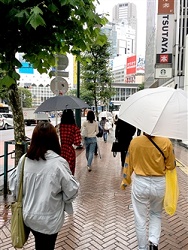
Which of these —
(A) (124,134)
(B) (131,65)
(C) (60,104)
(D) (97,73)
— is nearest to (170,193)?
(C) (60,104)

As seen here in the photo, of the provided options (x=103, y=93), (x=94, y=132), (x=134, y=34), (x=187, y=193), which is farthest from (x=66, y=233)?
(x=134, y=34)

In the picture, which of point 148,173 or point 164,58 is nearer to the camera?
point 148,173

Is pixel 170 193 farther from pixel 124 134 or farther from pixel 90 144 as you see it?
pixel 90 144

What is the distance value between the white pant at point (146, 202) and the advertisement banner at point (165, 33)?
15456 millimetres

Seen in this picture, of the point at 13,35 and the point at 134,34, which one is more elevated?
the point at 134,34

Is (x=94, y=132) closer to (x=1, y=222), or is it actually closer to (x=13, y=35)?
(x=1, y=222)

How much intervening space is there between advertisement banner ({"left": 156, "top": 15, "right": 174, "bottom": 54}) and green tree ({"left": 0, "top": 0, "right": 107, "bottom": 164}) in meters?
13.9

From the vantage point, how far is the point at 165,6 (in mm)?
16500

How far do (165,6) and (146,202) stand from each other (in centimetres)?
1604

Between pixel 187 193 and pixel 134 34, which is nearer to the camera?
pixel 187 193

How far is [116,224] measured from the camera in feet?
13.8

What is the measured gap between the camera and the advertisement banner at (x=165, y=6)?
16.1m

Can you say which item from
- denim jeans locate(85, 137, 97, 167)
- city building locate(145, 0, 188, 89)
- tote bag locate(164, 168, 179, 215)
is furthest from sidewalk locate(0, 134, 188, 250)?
city building locate(145, 0, 188, 89)

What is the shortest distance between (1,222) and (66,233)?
3.63 feet
